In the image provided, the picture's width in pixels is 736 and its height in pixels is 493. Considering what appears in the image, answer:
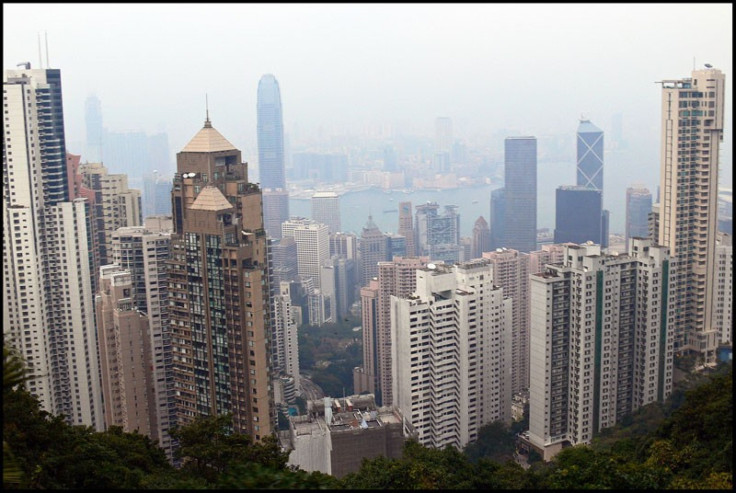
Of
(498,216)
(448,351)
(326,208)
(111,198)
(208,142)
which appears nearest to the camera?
(208,142)

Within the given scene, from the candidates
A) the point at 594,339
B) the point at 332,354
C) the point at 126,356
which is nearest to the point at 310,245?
the point at 332,354

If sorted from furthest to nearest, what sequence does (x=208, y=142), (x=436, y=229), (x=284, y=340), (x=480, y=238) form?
(x=480, y=238) → (x=436, y=229) → (x=284, y=340) → (x=208, y=142)

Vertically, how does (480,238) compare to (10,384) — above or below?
below

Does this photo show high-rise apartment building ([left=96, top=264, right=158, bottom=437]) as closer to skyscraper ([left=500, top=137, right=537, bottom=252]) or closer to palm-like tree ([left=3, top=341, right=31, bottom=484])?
palm-like tree ([left=3, top=341, right=31, bottom=484])

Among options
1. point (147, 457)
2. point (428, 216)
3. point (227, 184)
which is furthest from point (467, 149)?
point (147, 457)

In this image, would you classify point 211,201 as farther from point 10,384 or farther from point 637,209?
point 637,209
